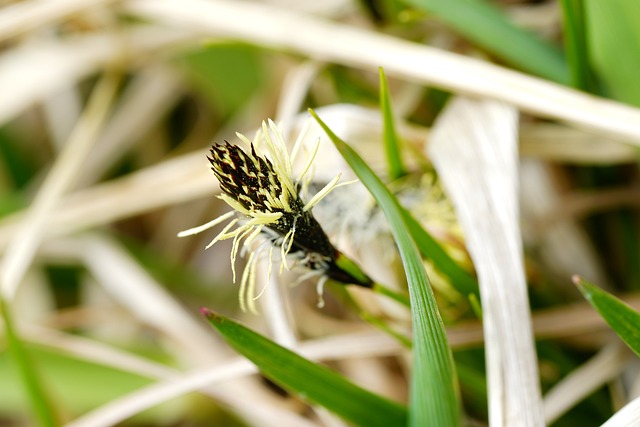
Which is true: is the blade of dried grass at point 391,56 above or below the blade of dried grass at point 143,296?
above

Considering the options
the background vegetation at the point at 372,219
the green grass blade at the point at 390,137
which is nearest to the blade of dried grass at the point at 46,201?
the background vegetation at the point at 372,219

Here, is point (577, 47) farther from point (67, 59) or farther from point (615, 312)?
point (67, 59)

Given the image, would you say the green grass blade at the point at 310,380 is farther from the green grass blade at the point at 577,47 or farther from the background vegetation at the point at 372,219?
the green grass blade at the point at 577,47

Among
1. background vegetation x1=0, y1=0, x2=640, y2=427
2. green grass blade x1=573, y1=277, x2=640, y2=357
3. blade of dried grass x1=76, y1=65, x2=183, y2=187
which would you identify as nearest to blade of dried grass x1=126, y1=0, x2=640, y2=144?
background vegetation x1=0, y1=0, x2=640, y2=427

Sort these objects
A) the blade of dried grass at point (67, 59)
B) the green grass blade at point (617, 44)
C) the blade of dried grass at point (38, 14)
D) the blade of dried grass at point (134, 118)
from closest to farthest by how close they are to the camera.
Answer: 1. the green grass blade at point (617, 44)
2. the blade of dried grass at point (38, 14)
3. the blade of dried grass at point (67, 59)
4. the blade of dried grass at point (134, 118)

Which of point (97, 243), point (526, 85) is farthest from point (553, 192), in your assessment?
point (97, 243)

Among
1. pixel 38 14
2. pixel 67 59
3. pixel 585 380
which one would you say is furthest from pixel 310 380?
pixel 67 59

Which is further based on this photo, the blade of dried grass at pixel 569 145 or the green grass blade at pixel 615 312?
the blade of dried grass at pixel 569 145

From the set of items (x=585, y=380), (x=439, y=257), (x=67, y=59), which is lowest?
(x=585, y=380)
